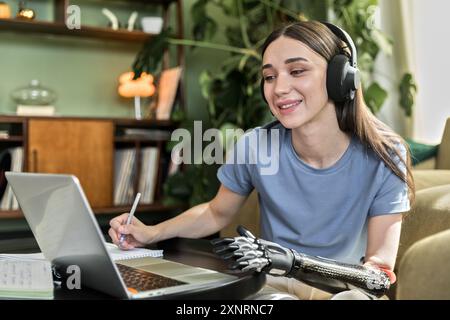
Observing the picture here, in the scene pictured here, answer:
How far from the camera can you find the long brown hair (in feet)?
4.19

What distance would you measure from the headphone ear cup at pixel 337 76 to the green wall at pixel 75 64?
7.74ft

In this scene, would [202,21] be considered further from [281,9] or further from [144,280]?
[144,280]

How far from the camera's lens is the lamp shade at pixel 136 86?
3322 millimetres

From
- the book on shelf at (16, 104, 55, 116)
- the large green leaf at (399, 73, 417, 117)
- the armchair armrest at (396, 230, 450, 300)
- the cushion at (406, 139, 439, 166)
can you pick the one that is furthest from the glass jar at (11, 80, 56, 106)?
the armchair armrest at (396, 230, 450, 300)

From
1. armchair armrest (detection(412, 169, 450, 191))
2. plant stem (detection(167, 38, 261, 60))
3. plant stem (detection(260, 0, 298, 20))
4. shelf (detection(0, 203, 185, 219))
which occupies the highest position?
plant stem (detection(260, 0, 298, 20))

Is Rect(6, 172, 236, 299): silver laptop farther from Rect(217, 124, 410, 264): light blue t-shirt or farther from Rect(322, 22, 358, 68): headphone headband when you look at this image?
Rect(322, 22, 358, 68): headphone headband

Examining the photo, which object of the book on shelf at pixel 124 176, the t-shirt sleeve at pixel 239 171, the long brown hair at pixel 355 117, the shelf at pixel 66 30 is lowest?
the book on shelf at pixel 124 176

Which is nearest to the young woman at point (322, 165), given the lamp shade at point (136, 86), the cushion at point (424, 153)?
the cushion at point (424, 153)

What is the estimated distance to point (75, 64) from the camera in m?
3.41

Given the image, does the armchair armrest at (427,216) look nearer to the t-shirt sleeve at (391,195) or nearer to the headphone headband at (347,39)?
the t-shirt sleeve at (391,195)

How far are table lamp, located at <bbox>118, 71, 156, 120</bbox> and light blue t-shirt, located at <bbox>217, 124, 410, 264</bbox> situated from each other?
199 cm

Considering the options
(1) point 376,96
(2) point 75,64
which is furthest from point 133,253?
(2) point 75,64
